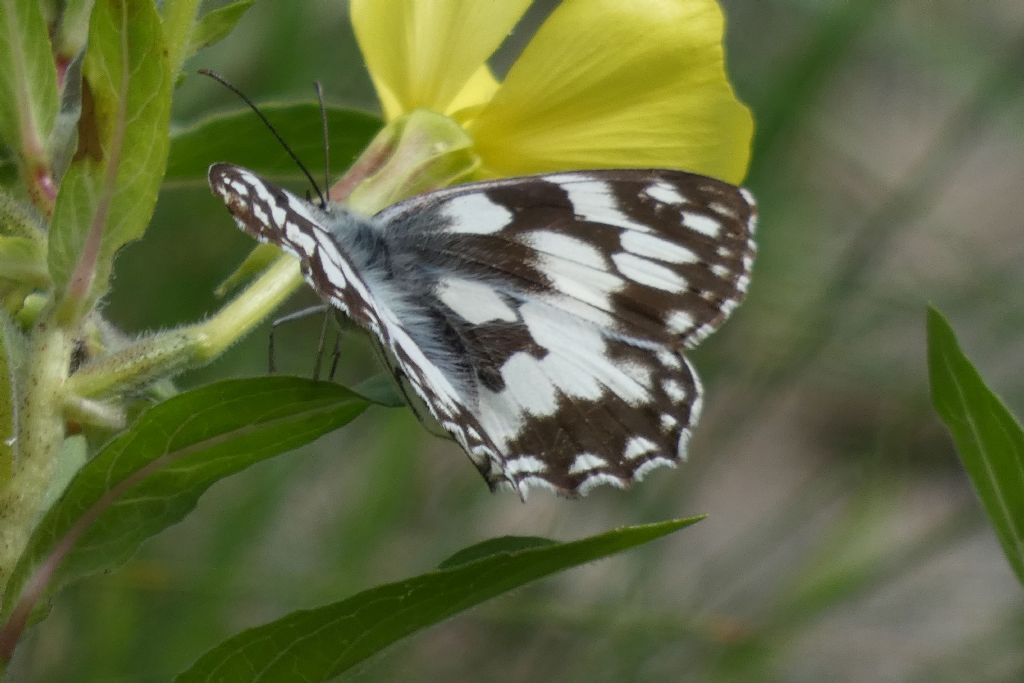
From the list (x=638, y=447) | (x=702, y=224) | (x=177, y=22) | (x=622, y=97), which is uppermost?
(x=177, y=22)

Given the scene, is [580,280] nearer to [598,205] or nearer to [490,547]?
[598,205]

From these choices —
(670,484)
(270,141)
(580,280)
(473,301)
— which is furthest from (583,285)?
(670,484)

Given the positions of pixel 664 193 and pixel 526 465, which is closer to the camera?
pixel 526 465

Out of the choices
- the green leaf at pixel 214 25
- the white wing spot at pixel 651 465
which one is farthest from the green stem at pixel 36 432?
Result: the white wing spot at pixel 651 465

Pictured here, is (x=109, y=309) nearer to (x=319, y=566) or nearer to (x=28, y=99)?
(x=319, y=566)

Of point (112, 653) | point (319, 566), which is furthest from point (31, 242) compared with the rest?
point (319, 566)

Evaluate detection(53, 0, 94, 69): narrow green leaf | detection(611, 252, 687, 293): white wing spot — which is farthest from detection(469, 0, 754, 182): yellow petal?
detection(53, 0, 94, 69): narrow green leaf
